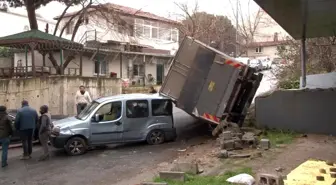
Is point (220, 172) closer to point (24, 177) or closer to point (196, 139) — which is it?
point (24, 177)

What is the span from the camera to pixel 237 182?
628 cm

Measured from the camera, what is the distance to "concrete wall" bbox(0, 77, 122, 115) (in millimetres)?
18516

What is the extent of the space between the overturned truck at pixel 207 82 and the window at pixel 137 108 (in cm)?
84

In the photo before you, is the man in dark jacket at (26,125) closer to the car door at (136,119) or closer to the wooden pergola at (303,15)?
the car door at (136,119)

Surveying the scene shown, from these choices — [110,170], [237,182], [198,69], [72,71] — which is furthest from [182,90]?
[72,71]

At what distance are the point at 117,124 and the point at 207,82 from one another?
302cm

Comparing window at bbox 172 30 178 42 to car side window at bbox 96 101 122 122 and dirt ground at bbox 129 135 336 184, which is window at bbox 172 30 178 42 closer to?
car side window at bbox 96 101 122 122

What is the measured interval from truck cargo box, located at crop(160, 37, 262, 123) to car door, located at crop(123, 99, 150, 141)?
3.12ft

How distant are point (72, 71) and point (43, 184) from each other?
1983cm

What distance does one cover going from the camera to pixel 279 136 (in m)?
11.1

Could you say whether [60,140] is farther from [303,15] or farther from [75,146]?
[303,15]

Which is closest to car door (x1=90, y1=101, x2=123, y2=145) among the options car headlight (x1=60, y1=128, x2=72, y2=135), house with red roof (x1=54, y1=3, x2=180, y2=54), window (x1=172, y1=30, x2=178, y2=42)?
car headlight (x1=60, y1=128, x2=72, y2=135)

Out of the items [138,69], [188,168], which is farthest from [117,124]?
[138,69]

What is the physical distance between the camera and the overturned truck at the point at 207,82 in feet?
38.0
